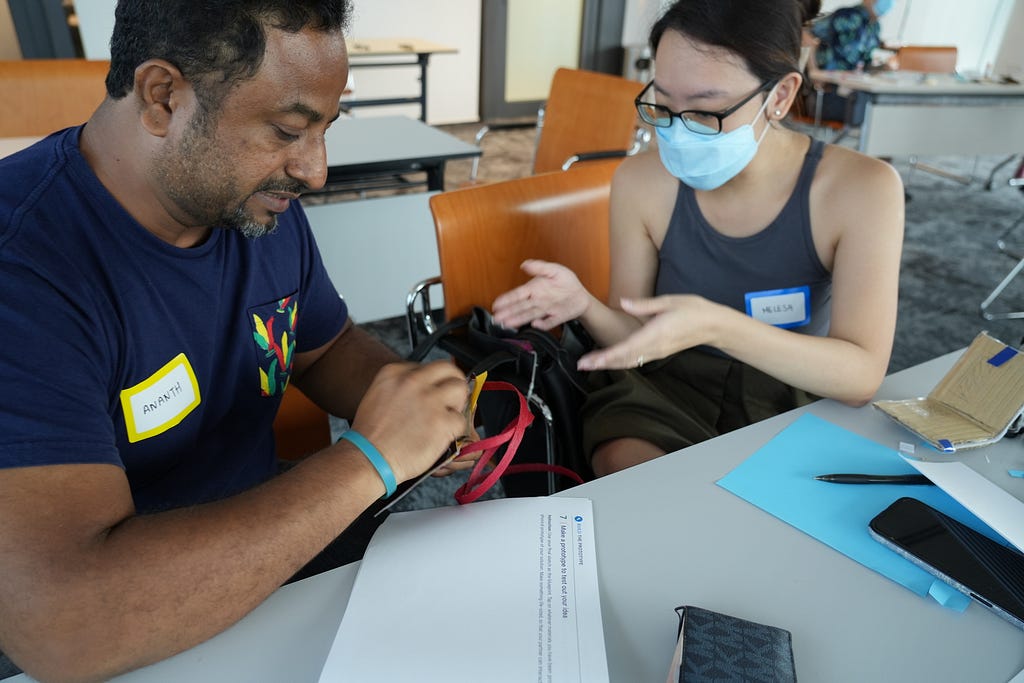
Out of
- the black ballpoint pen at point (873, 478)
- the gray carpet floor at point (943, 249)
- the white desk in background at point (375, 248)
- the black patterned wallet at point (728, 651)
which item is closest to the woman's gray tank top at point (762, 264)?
the black ballpoint pen at point (873, 478)

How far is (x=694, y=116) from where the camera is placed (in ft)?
4.36

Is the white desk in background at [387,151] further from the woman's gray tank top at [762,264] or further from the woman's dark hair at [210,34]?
the woman's dark hair at [210,34]

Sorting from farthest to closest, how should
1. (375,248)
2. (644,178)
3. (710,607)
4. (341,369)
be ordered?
(375,248), (644,178), (341,369), (710,607)

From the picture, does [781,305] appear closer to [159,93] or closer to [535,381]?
[535,381]

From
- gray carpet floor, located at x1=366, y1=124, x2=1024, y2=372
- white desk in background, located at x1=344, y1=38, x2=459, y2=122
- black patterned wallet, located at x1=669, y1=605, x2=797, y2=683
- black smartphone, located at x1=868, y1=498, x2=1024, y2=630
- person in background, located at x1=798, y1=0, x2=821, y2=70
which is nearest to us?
black patterned wallet, located at x1=669, y1=605, x2=797, y2=683

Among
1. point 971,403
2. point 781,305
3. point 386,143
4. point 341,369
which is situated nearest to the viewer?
point 971,403

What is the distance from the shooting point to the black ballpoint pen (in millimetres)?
923

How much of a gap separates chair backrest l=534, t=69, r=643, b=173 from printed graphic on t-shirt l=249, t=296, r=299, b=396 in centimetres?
228

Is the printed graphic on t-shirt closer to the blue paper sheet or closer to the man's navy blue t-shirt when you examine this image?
the man's navy blue t-shirt

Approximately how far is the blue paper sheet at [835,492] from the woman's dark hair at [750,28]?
69 cm

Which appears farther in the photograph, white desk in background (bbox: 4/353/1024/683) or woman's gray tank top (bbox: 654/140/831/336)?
woman's gray tank top (bbox: 654/140/831/336)

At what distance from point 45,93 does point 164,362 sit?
7.35 ft

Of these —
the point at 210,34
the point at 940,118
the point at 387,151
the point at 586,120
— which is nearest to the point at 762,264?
the point at 210,34

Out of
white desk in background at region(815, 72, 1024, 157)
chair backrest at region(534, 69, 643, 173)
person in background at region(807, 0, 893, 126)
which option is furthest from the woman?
person in background at region(807, 0, 893, 126)
